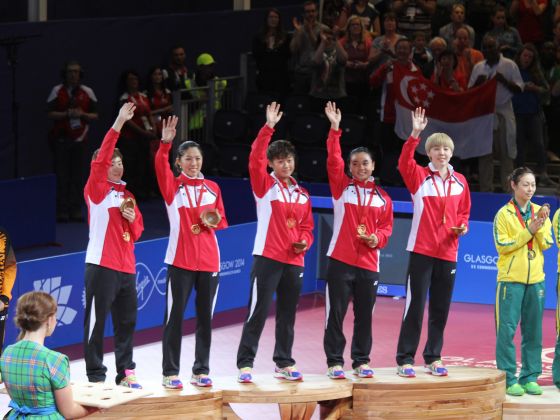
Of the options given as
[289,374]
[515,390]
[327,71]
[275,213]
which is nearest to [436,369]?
[515,390]

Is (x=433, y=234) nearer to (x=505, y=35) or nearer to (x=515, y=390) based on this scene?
(x=515, y=390)

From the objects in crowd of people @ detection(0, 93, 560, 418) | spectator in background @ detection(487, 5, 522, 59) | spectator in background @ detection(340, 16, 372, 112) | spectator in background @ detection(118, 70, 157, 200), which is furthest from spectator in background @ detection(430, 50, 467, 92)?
crowd of people @ detection(0, 93, 560, 418)

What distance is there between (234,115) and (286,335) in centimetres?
867

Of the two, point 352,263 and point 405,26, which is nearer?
point 352,263

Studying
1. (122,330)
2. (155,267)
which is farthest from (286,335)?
(155,267)

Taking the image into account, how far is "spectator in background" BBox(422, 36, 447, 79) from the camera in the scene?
57.2ft

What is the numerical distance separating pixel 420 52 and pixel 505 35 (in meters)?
1.18

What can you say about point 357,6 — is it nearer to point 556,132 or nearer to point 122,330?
point 556,132

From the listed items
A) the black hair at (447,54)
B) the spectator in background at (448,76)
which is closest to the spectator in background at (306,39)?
the spectator in background at (448,76)

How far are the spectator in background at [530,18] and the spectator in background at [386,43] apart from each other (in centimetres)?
202

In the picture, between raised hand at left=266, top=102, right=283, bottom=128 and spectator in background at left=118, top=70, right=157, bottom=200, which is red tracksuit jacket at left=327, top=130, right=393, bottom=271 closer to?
raised hand at left=266, top=102, right=283, bottom=128

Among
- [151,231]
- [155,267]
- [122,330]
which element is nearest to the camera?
[122,330]

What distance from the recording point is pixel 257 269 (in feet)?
34.2

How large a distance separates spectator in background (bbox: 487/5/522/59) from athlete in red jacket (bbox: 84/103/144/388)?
8796 millimetres
